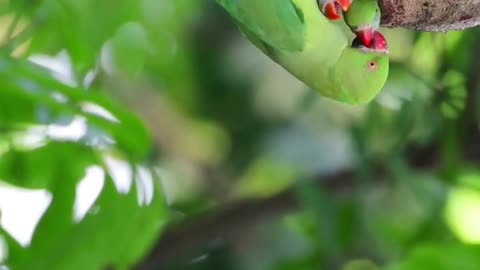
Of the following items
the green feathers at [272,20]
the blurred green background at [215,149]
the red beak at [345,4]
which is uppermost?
the green feathers at [272,20]

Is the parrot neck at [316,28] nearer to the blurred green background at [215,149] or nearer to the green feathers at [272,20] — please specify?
the green feathers at [272,20]

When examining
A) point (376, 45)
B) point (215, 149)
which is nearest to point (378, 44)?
point (376, 45)

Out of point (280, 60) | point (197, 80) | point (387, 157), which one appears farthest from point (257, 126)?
point (280, 60)

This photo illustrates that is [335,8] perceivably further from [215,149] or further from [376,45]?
[215,149]

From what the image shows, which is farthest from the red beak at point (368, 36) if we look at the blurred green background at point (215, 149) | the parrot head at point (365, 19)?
the blurred green background at point (215, 149)

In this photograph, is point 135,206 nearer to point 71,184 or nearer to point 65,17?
point 71,184

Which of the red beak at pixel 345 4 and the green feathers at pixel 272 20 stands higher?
the green feathers at pixel 272 20
